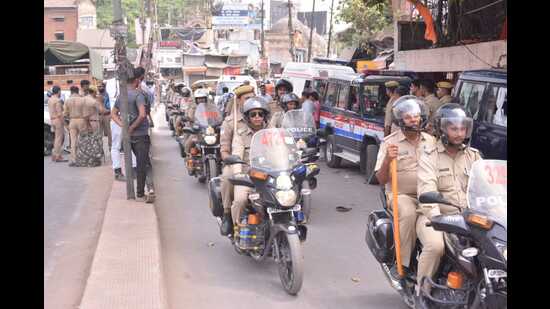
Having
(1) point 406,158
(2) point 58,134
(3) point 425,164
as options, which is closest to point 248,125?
(1) point 406,158

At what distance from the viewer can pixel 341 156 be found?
44.7 feet

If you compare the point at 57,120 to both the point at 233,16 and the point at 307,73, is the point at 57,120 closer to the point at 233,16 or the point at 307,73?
the point at 307,73

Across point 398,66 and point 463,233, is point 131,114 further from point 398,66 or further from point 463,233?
point 398,66

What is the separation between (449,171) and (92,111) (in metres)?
11.2

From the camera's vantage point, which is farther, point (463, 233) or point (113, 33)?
point (113, 33)

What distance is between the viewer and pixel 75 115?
1462 cm

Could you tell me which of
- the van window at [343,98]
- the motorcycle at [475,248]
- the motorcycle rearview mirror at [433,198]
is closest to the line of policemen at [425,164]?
the motorcycle at [475,248]

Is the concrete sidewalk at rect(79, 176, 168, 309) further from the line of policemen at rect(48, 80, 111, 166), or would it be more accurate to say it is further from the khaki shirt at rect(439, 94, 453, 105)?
the line of policemen at rect(48, 80, 111, 166)

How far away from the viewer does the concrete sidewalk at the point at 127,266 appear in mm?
5145

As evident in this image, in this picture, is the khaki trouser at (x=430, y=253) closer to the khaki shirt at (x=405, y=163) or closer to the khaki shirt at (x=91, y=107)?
the khaki shirt at (x=405, y=163)
